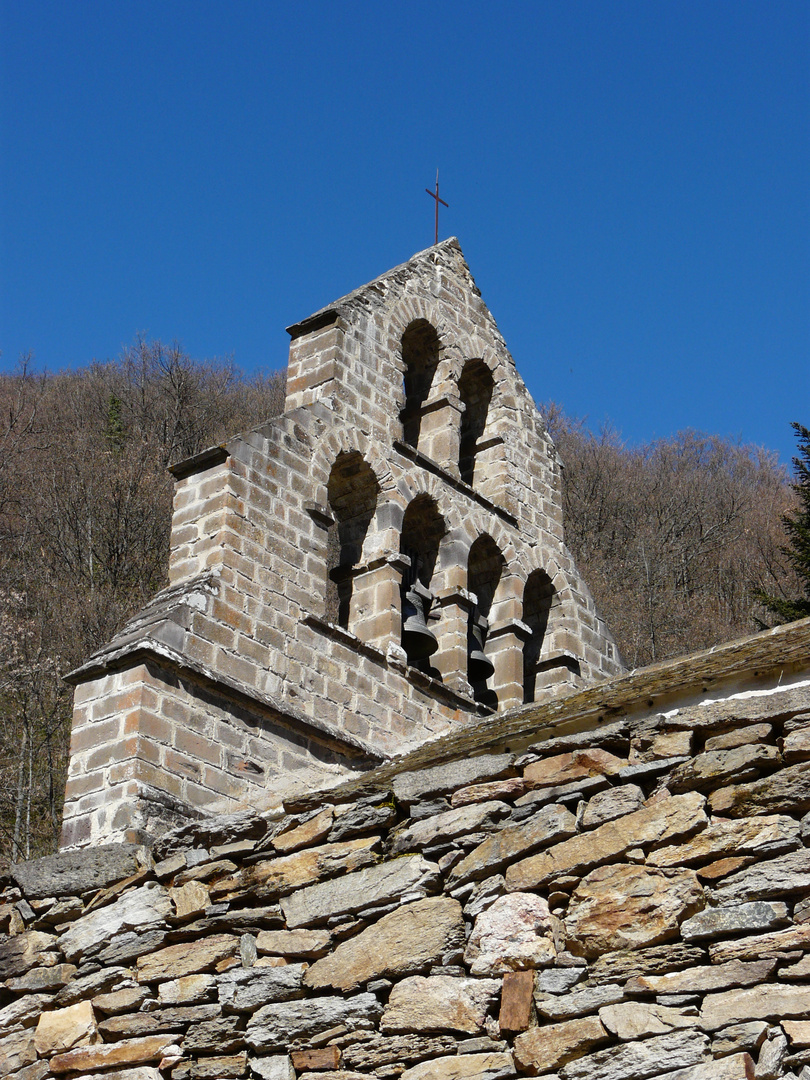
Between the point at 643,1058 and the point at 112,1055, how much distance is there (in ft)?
7.67

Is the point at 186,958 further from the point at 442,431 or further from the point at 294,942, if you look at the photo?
the point at 442,431

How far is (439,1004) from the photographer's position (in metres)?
4.44

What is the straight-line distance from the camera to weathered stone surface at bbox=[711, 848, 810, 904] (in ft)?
12.8

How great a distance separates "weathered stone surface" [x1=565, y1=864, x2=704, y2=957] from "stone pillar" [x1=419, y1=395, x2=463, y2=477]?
6249mm

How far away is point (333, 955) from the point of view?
16.0 feet

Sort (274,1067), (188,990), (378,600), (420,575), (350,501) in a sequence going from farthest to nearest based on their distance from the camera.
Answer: (420,575)
(350,501)
(378,600)
(188,990)
(274,1067)

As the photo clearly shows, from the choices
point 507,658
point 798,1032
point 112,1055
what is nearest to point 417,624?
point 507,658

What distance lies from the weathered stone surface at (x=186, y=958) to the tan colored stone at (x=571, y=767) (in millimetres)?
1363

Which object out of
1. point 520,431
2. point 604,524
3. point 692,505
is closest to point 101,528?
point 604,524

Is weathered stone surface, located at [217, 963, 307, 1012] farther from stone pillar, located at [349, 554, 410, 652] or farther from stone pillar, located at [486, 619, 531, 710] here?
stone pillar, located at [486, 619, 531, 710]

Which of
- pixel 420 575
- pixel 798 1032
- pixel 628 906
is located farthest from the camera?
pixel 420 575

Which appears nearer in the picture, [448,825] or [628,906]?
[628,906]

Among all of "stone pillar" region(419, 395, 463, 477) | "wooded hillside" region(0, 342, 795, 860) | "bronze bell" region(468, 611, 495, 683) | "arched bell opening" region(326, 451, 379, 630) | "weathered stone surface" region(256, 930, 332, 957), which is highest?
"wooded hillside" region(0, 342, 795, 860)

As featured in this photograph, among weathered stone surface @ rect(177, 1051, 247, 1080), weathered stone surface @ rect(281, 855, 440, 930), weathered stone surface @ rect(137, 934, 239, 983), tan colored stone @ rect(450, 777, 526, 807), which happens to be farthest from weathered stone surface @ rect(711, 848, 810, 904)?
weathered stone surface @ rect(137, 934, 239, 983)
